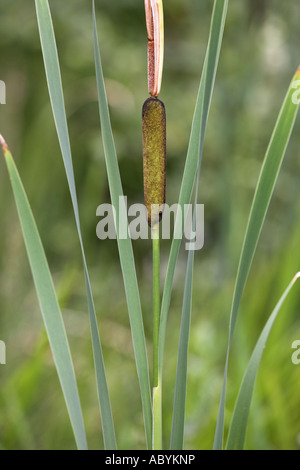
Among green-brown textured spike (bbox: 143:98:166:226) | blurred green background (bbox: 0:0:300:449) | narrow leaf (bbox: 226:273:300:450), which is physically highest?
blurred green background (bbox: 0:0:300:449)

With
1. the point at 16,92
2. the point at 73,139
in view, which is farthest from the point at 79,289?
the point at 16,92

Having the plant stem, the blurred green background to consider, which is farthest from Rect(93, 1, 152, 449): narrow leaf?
the blurred green background

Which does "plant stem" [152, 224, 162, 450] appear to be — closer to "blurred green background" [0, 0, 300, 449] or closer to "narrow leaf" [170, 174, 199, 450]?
"narrow leaf" [170, 174, 199, 450]

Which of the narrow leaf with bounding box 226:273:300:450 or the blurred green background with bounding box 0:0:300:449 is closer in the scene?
the narrow leaf with bounding box 226:273:300:450

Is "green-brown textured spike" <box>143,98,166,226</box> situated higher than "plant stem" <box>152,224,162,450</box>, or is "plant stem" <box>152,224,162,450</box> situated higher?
"green-brown textured spike" <box>143,98,166,226</box>

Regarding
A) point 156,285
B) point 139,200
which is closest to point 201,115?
point 156,285

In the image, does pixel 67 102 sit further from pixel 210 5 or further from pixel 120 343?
pixel 120 343
